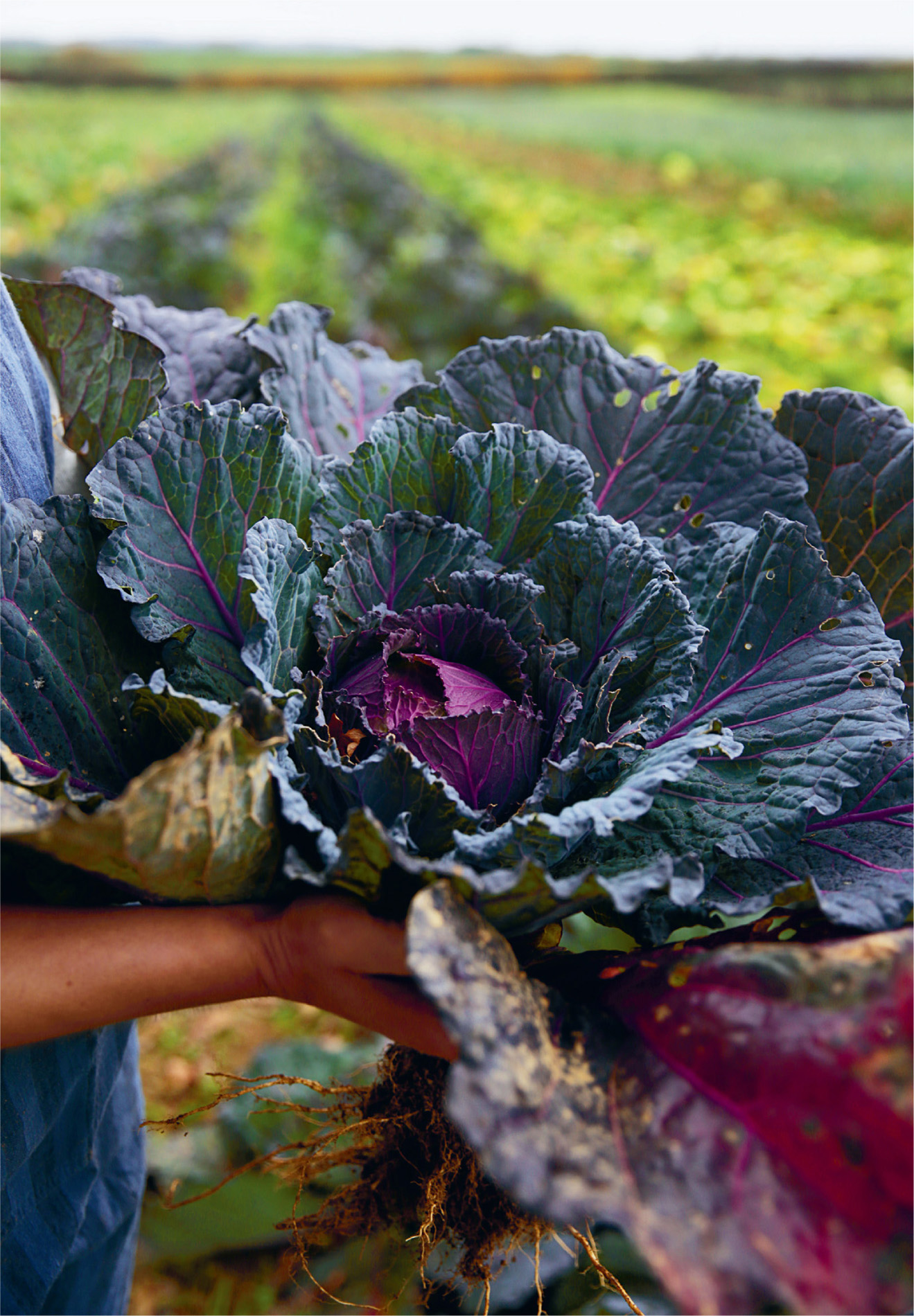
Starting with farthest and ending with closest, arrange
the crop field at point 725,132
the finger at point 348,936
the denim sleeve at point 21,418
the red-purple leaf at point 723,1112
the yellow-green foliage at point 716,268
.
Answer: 1. the crop field at point 725,132
2. the yellow-green foliage at point 716,268
3. the denim sleeve at point 21,418
4. the finger at point 348,936
5. the red-purple leaf at point 723,1112

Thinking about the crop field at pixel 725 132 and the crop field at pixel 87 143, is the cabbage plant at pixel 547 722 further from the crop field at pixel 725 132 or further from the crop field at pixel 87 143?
the crop field at pixel 725 132

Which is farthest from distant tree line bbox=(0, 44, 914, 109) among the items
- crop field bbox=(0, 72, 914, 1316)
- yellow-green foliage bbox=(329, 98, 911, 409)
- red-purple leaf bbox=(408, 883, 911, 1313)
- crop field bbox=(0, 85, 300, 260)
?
red-purple leaf bbox=(408, 883, 911, 1313)

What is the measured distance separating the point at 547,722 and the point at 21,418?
646mm

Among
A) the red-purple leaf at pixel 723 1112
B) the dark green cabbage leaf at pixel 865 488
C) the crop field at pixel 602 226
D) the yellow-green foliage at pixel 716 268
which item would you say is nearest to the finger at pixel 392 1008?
the red-purple leaf at pixel 723 1112

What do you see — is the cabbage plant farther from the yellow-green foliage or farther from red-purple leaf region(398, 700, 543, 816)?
the yellow-green foliage

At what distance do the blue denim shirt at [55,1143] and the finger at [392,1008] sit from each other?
26 cm

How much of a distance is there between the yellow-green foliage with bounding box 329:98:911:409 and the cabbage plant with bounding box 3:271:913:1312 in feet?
13.6

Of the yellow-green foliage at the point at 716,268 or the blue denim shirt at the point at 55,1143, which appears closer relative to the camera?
the blue denim shirt at the point at 55,1143

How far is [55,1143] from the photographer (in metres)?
1.10

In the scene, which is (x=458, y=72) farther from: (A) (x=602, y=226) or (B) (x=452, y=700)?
(B) (x=452, y=700)

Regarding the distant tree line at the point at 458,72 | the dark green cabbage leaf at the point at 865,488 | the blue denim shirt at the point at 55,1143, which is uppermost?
the distant tree line at the point at 458,72

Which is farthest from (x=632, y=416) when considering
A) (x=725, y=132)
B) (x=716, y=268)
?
(x=725, y=132)

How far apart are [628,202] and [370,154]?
604 cm

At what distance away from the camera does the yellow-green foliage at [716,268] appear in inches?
235
